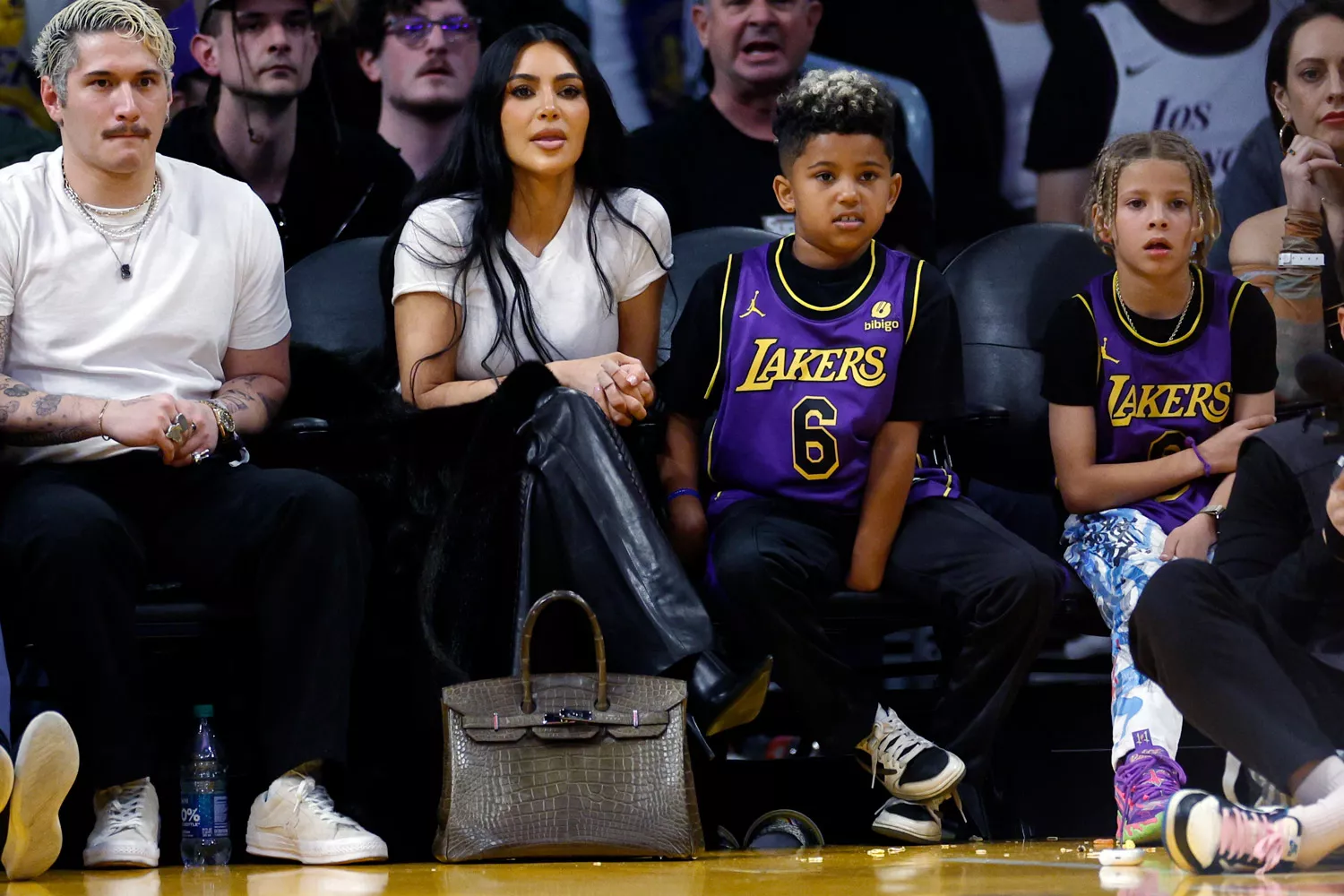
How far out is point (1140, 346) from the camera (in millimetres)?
3275

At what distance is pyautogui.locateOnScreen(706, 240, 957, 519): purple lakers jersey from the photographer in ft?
10.3

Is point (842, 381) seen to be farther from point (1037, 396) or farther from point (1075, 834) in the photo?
point (1075, 834)

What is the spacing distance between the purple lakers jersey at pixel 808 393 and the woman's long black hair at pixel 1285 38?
4.44 feet

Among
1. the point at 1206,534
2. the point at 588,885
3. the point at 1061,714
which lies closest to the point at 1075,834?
the point at 1061,714

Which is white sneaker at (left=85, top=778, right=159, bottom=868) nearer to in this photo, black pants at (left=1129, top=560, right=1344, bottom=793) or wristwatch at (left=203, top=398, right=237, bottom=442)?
wristwatch at (left=203, top=398, right=237, bottom=442)

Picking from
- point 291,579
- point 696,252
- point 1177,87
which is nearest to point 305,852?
point 291,579

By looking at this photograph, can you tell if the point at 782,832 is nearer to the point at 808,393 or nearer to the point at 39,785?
the point at 808,393

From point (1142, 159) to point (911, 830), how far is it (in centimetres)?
138

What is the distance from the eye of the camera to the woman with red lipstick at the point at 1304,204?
3.77 metres

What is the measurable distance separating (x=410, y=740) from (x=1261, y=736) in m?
1.43

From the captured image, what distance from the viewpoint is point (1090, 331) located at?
3289 mm

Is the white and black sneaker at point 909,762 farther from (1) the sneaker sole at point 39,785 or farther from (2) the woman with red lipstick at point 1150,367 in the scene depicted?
(1) the sneaker sole at point 39,785

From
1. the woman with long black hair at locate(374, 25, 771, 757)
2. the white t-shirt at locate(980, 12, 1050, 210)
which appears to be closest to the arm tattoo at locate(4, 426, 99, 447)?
the woman with long black hair at locate(374, 25, 771, 757)

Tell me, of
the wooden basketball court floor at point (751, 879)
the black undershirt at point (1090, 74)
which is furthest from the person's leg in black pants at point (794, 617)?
the black undershirt at point (1090, 74)
